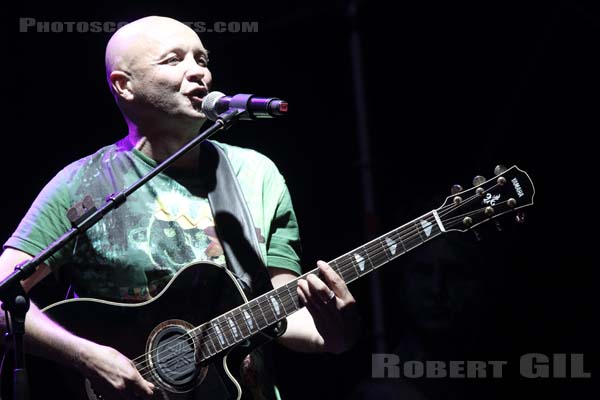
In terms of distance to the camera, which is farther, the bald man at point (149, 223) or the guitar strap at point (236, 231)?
the guitar strap at point (236, 231)

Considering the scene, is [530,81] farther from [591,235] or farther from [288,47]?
[288,47]

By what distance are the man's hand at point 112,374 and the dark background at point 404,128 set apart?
2.77 feet

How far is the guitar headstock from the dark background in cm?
74

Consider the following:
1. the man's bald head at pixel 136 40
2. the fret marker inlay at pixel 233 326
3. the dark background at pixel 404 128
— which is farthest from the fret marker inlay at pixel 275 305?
the man's bald head at pixel 136 40

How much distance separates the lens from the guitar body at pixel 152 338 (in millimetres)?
2402

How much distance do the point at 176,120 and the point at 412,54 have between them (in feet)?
3.76

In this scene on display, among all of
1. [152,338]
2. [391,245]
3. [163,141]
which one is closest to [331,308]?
[391,245]

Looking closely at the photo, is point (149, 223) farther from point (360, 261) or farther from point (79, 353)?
point (360, 261)

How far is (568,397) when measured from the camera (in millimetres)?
3166

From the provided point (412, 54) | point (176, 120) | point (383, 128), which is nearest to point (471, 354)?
point (383, 128)

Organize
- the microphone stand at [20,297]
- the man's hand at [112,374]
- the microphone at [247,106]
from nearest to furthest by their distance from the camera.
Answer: the microphone stand at [20,297], the microphone at [247,106], the man's hand at [112,374]

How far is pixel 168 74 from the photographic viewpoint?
8.52 ft

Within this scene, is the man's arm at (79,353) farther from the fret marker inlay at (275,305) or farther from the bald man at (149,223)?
the fret marker inlay at (275,305)

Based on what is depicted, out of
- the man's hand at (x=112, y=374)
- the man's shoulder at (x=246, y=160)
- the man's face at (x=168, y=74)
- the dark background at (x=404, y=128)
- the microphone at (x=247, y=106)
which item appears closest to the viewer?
the microphone at (x=247, y=106)
